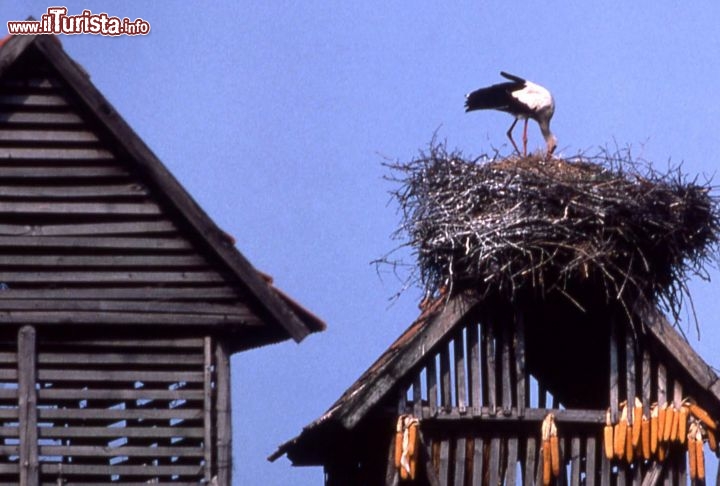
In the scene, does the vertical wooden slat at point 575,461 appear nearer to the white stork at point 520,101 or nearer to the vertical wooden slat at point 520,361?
the vertical wooden slat at point 520,361

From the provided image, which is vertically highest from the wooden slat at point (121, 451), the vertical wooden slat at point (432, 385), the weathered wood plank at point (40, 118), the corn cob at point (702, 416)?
the weathered wood plank at point (40, 118)

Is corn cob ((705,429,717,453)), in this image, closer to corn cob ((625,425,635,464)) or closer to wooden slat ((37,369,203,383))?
corn cob ((625,425,635,464))

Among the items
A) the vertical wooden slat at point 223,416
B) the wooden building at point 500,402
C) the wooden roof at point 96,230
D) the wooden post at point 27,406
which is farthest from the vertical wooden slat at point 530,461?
the wooden post at point 27,406

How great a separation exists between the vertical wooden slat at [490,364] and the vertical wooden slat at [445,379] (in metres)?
0.39

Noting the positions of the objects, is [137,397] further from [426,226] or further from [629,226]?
[629,226]

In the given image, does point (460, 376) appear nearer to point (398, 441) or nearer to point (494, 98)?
point (398, 441)

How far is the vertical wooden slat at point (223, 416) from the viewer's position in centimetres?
1530

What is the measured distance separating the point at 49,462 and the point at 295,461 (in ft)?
13.6

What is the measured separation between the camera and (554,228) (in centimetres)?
1714

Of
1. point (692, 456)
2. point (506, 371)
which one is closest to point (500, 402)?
point (506, 371)

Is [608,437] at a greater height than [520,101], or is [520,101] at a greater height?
[520,101]

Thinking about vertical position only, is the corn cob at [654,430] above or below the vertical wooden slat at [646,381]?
below

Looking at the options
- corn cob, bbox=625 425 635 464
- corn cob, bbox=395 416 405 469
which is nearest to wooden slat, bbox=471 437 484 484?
corn cob, bbox=395 416 405 469

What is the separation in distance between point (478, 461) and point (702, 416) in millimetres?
2218
